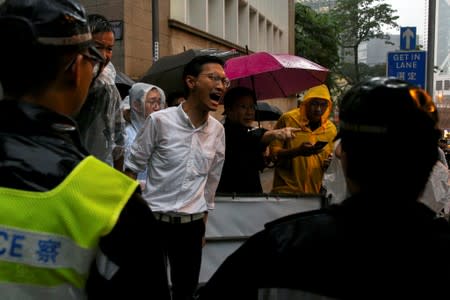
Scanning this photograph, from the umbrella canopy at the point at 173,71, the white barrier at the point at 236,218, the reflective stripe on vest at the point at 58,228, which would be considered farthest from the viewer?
the umbrella canopy at the point at 173,71

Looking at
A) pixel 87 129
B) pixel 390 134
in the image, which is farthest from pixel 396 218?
pixel 87 129

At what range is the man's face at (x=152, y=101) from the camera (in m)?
5.37

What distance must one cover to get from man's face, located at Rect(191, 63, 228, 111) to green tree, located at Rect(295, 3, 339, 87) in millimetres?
30111

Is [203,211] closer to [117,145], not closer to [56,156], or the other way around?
[117,145]

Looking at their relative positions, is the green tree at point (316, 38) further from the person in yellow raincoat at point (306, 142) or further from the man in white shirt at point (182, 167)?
→ the man in white shirt at point (182, 167)

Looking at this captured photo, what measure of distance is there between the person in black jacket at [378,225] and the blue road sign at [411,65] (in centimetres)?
957

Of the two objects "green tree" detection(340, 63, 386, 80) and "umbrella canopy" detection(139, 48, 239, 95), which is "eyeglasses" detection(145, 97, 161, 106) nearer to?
"umbrella canopy" detection(139, 48, 239, 95)

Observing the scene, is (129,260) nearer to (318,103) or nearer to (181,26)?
(318,103)

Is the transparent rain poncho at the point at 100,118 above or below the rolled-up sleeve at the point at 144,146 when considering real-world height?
above

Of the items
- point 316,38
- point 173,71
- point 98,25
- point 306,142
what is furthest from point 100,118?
point 316,38

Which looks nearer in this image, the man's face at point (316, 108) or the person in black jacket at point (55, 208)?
the person in black jacket at point (55, 208)

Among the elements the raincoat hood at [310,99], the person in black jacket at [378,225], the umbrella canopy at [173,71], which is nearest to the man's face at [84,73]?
the person in black jacket at [378,225]

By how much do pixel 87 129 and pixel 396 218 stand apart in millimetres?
1622

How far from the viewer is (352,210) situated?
54.6 inches
